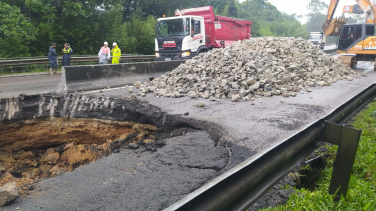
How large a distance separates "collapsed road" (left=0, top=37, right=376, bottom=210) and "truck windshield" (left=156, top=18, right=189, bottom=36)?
24.5 ft

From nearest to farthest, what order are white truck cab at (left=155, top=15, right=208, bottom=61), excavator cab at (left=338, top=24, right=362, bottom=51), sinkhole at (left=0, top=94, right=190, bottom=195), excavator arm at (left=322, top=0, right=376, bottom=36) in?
1. sinkhole at (left=0, top=94, right=190, bottom=195)
2. white truck cab at (left=155, top=15, right=208, bottom=61)
3. excavator cab at (left=338, top=24, right=362, bottom=51)
4. excavator arm at (left=322, top=0, right=376, bottom=36)

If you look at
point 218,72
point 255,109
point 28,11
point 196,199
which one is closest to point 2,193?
point 196,199

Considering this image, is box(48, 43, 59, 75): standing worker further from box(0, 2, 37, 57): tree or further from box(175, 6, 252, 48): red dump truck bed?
box(175, 6, 252, 48): red dump truck bed

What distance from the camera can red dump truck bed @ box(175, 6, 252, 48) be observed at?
1648 centimetres

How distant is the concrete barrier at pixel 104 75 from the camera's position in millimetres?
7539

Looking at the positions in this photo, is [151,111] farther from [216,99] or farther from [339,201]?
[339,201]

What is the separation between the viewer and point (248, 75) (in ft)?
25.6

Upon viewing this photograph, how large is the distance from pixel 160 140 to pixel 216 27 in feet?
45.1

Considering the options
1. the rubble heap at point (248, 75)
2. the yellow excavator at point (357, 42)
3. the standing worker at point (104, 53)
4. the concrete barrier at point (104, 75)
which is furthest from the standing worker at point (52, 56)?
the yellow excavator at point (357, 42)

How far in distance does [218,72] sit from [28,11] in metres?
16.8

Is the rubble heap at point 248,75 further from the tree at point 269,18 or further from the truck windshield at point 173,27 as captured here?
the tree at point 269,18

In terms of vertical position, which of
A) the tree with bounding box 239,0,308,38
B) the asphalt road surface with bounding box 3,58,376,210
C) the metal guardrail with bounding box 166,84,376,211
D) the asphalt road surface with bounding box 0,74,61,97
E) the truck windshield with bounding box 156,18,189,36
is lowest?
the asphalt road surface with bounding box 3,58,376,210

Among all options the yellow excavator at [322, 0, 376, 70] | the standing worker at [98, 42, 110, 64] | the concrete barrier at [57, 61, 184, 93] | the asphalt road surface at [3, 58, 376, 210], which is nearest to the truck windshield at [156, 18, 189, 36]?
the standing worker at [98, 42, 110, 64]

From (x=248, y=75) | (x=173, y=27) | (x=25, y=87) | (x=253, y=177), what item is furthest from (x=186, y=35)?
(x=253, y=177)
